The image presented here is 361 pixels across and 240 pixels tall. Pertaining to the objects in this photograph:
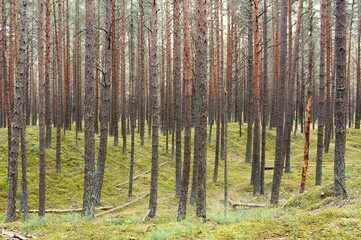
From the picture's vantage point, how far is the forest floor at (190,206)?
16.2ft

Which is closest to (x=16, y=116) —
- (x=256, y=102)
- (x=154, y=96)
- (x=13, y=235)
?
(x=13, y=235)

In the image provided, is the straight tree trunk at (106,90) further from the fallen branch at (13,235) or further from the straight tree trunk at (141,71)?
the fallen branch at (13,235)

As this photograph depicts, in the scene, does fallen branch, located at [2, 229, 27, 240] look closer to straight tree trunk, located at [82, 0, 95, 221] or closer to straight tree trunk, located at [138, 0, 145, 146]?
straight tree trunk, located at [82, 0, 95, 221]

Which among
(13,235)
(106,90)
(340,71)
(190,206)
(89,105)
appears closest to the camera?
(13,235)

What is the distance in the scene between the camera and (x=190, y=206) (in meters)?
11.6

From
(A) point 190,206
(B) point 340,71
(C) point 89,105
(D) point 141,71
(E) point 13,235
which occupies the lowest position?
(A) point 190,206

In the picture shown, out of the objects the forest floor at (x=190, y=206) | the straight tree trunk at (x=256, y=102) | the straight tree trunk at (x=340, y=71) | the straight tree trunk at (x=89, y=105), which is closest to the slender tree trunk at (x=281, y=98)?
the forest floor at (x=190, y=206)

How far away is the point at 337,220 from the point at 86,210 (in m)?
6.30

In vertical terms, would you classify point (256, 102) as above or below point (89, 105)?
above

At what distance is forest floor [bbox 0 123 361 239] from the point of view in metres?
4.94

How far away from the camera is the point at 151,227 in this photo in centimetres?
593

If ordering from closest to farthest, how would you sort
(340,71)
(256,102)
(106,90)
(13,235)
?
1. (13,235)
2. (340,71)
3. (106,90)
4. (256,102)

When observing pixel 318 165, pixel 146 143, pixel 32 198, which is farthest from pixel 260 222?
pixel 146 143

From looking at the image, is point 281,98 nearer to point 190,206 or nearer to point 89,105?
point 190,206
